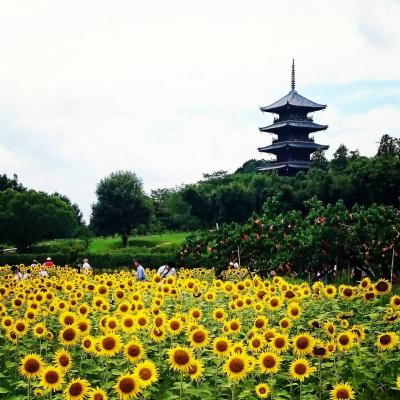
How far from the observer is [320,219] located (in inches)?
527

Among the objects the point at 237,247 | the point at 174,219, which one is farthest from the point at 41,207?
the point at 237,247

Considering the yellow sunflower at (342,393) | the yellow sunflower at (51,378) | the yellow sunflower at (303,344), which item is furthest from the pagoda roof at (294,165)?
the yellow sunflower at (51,378)

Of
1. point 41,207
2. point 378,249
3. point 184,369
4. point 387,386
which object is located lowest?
point 387,386

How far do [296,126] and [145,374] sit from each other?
173 ft

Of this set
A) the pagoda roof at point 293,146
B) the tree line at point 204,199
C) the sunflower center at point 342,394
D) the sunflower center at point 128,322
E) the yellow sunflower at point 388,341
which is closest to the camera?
the sunflower center at point 342,394

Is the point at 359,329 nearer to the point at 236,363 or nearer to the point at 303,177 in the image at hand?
the point at 236,363

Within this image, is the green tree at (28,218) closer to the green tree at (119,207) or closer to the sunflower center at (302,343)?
the green tree at (119,207)

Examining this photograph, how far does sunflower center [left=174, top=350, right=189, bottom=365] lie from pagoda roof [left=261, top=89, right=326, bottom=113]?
174 feet

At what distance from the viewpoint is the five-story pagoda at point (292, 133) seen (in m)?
56.3

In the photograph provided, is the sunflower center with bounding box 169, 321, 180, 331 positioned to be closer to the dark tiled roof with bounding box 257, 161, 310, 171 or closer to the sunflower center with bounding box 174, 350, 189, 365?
the sunflower center with bounding box 174, 350, 189, 365

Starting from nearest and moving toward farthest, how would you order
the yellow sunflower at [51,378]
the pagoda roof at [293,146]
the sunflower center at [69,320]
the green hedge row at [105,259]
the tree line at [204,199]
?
1. the yellow sunflower at [51,378]
2. the sunflower center at [69,320]
3. the green hedge row at [105,259]
4. the tree line at [204,199]
5. the pagoda roof at [293,146]

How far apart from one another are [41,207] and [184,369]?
43.8 metres

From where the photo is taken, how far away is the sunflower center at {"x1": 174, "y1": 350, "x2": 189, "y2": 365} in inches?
177

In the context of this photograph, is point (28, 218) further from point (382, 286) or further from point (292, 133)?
point (382, 286)
